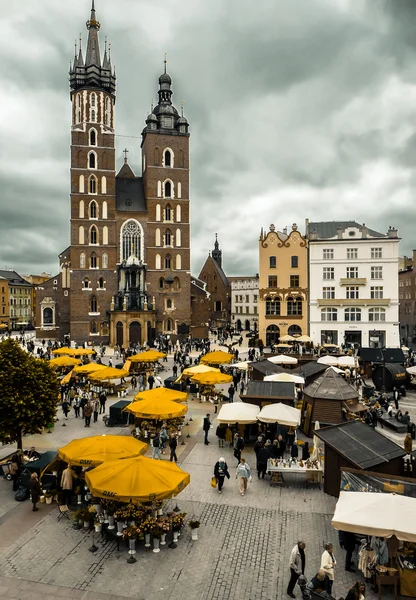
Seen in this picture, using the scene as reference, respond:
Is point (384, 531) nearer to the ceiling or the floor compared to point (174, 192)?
nearer to the floor

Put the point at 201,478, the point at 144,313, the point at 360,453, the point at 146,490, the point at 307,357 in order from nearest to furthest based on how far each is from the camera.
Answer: the point at 146,490
the point at 360,453
the point at 201,478
the point at 307,357
the point at 144,313

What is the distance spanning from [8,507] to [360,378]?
879 inches

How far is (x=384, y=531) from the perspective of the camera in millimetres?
8078

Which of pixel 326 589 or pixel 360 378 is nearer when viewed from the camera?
pixel 326 589

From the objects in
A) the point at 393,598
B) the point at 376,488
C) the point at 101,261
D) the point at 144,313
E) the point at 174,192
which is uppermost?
the point at 174,192

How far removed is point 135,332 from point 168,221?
50.2ft

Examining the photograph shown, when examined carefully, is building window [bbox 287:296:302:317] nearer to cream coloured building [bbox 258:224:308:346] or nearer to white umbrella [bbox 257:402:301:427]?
cream coloured building [bbox 258:224:308:346]

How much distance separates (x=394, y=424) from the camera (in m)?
19.3

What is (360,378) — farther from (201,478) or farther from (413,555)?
(413,555)

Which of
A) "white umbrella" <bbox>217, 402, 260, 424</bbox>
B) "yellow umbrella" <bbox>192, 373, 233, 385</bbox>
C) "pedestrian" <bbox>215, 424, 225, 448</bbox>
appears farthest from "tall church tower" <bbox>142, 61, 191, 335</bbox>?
"white umbrella" <bbox>217, 402, 260, 424</bbox>

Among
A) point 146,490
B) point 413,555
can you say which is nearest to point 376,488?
point 413,555

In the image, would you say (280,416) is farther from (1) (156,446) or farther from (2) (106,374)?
(2) (106,374)

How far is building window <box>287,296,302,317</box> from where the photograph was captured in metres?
51.4

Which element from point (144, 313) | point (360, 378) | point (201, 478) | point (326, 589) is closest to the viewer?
point (326, 589)
